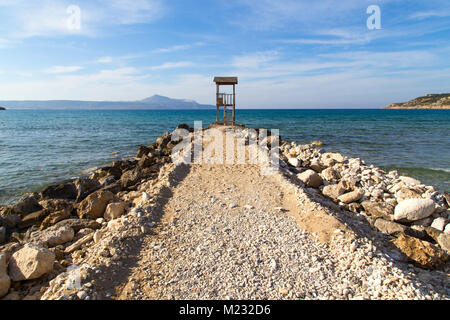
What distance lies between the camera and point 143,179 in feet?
37.2

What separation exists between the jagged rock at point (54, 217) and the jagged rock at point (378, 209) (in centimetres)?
933

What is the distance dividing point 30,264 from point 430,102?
584 ft

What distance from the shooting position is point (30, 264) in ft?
15.7

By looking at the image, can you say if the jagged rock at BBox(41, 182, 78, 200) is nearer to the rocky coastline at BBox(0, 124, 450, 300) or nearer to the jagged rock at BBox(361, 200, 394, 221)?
the rocky coastline at BBox(0, 124, 450, 300)

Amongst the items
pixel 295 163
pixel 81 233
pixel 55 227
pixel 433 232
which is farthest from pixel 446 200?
pixel 55 227

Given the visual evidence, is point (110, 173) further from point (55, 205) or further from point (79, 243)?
point (79, 243)

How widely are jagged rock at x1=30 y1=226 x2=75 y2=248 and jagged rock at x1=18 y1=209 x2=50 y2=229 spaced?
153 centimetres

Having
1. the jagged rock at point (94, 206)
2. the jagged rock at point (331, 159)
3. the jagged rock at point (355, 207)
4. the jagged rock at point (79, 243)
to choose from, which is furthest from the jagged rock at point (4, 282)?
the jagged rock at point (331, 159)

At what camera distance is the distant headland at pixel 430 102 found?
5206 inches

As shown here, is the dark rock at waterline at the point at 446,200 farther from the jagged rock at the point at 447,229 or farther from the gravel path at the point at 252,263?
the gravel path at the point at 252,263

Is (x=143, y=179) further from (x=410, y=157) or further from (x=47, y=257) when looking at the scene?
(x=410, y=157)

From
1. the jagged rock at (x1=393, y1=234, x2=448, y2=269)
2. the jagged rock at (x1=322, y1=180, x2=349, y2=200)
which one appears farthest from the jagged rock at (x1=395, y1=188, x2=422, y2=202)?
the jagged rock at (x1=393, y1=234, x2=448, y2=269)
